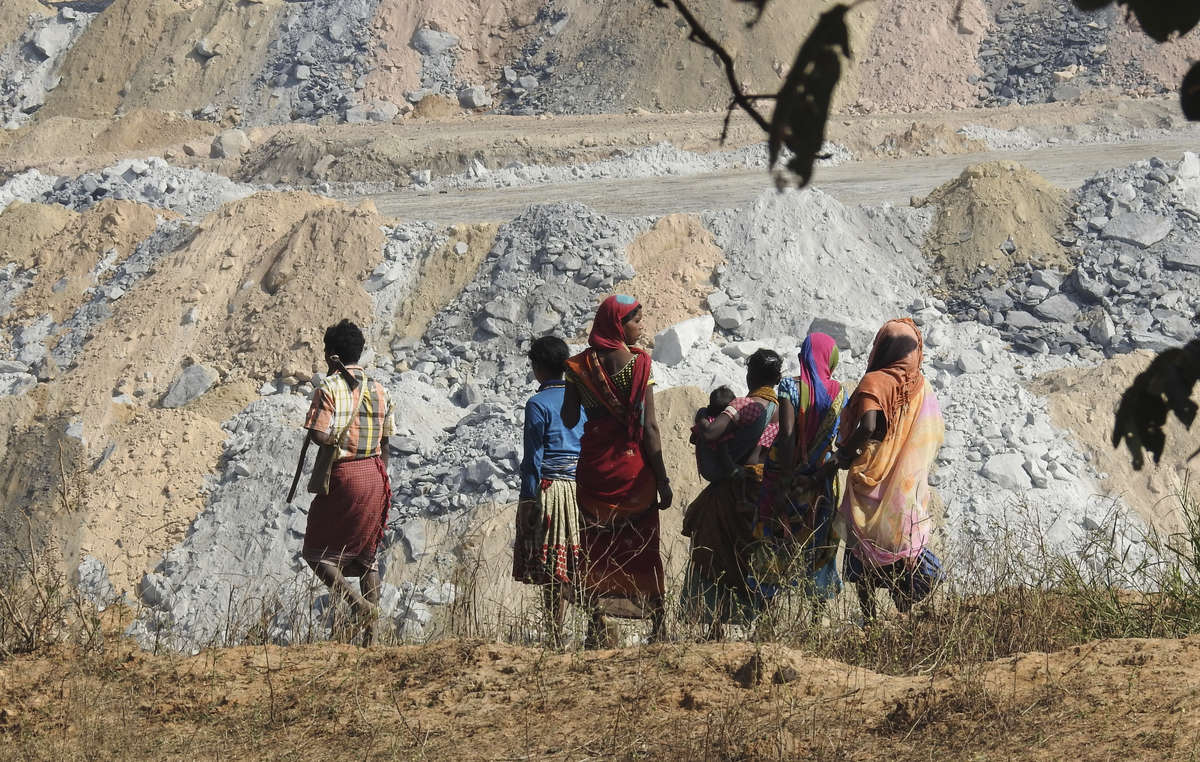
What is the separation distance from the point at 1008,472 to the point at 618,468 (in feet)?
17.1

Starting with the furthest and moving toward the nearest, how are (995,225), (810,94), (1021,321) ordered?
(995,225), (1021,321), (810,94)

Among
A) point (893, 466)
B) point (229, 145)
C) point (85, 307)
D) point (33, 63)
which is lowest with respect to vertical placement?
point (893, 466)

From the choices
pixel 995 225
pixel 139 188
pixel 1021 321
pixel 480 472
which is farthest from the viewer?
pixel 139 188

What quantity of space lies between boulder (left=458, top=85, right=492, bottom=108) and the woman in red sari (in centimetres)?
1927

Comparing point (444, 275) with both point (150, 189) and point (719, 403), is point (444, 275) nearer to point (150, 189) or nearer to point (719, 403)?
point (150, 189)

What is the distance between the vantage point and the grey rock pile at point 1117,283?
413 inches

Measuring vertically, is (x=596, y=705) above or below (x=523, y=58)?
below

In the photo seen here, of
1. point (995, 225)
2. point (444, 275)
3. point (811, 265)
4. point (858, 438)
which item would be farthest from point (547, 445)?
point (995, 225)

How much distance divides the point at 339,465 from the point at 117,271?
372 inches

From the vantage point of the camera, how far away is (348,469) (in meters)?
4.86

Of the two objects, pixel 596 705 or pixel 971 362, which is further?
pixel 971 362

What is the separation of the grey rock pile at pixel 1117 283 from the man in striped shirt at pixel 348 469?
7075mm

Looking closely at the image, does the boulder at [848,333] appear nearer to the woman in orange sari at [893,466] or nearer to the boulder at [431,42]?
the woman in orange sari at [893,466]

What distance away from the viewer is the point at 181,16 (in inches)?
1037
